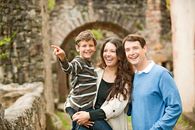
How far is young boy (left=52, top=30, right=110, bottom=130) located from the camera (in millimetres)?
2848

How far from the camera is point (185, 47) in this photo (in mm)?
6535

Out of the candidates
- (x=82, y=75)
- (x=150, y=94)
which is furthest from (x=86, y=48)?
(x=150, y=94)

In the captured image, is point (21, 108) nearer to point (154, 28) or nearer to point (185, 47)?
point (185, 47)

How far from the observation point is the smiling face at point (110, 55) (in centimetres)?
283

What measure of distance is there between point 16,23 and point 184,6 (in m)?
2.58

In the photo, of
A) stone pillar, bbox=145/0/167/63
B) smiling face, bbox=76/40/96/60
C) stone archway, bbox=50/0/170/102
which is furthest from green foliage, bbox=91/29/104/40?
smiling face, bbox=76/40/96/60

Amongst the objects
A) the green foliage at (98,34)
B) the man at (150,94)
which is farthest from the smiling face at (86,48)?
the green foliage at (98,34)

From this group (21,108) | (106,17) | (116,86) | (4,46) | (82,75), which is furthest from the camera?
(106,17)

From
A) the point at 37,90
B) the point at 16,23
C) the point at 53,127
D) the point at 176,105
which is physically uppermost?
the point at 16,23

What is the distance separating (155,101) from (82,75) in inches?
23.2

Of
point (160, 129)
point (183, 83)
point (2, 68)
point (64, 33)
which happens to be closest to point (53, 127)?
point (2, 68)

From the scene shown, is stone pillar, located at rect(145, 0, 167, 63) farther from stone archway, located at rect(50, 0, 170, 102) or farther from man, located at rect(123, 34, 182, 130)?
man, located at rect(123, 34, 182, 130)

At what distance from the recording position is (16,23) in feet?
20.2

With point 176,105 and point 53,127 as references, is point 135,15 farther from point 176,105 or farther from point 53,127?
point 176,105
